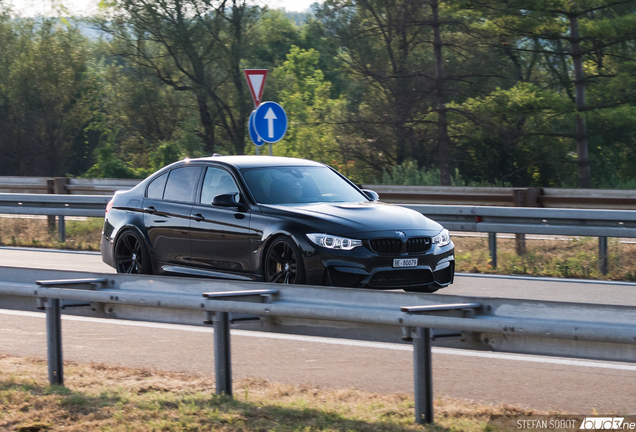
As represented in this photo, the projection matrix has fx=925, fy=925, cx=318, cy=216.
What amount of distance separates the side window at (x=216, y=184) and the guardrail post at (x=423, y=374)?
4778 mm

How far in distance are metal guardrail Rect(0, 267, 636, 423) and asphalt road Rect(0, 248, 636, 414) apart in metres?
1.03

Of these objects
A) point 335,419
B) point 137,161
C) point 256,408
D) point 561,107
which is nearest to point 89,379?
point 256,408

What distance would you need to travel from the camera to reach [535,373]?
6723 mm

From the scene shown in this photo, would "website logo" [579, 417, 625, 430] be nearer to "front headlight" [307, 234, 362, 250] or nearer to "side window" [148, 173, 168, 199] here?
"front headlight" [307, 234, 362, 250]

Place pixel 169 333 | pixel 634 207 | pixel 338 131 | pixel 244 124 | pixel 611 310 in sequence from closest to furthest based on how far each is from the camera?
pixel 611 310 → pixel 169 333 → pixel 634 207 → pixel 338 131 → pixel 244 124

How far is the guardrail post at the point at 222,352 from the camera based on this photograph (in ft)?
18.6

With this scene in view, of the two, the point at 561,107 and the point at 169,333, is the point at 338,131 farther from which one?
the point at 169,333

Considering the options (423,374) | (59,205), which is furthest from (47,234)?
(423,374)

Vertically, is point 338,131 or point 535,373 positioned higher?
point 338,131

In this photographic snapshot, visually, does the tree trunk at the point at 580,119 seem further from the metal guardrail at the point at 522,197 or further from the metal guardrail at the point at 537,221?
the metal guardrail at the point at 537,221

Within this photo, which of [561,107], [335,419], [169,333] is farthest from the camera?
[561,107]

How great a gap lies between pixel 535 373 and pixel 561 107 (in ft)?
60.9

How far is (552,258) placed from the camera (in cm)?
1309

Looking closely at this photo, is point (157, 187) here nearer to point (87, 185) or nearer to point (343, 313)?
point (343, 313)
